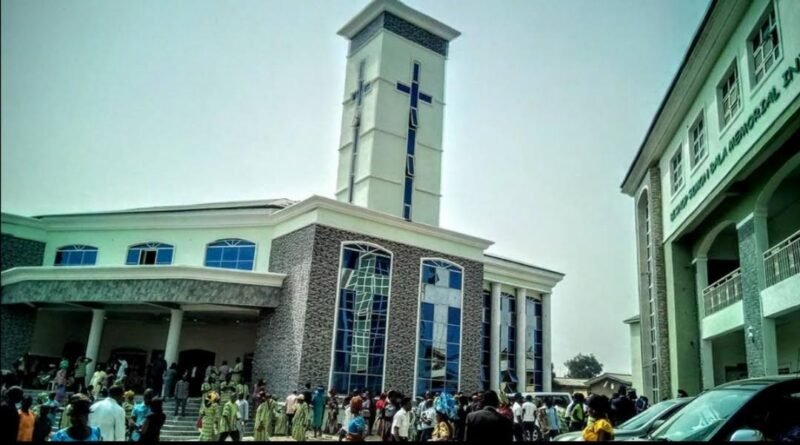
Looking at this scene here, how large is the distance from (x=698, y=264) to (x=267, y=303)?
13.9 m

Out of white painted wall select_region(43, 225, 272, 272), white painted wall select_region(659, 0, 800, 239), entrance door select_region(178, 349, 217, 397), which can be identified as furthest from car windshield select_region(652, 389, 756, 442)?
entrance door select_region(178, 349, 217, 397)

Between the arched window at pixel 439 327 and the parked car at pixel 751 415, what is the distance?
648 inches

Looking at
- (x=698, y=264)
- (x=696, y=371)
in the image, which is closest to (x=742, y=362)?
(x=696, y=371)

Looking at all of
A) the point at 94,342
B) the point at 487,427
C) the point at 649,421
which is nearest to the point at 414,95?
the point at 94,342

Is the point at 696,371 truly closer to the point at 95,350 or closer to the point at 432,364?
the point at 432,364

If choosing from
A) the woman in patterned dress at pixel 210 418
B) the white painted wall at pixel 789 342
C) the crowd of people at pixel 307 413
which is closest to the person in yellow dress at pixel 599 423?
the crowd of people at pixel 307 413

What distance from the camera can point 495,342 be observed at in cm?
3120

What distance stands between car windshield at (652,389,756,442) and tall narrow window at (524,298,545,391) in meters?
25.9

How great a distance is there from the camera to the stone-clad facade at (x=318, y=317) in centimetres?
2061

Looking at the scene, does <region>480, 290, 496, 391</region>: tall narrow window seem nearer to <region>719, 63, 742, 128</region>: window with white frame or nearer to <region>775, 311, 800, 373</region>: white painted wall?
<region>775, 311, 800, 373</region>: white painted wall

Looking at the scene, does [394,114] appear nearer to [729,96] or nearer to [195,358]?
[195,358]

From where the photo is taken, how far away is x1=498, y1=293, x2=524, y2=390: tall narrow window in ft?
106

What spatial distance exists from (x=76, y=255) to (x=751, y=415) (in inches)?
1055

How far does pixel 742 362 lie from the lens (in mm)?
19422
